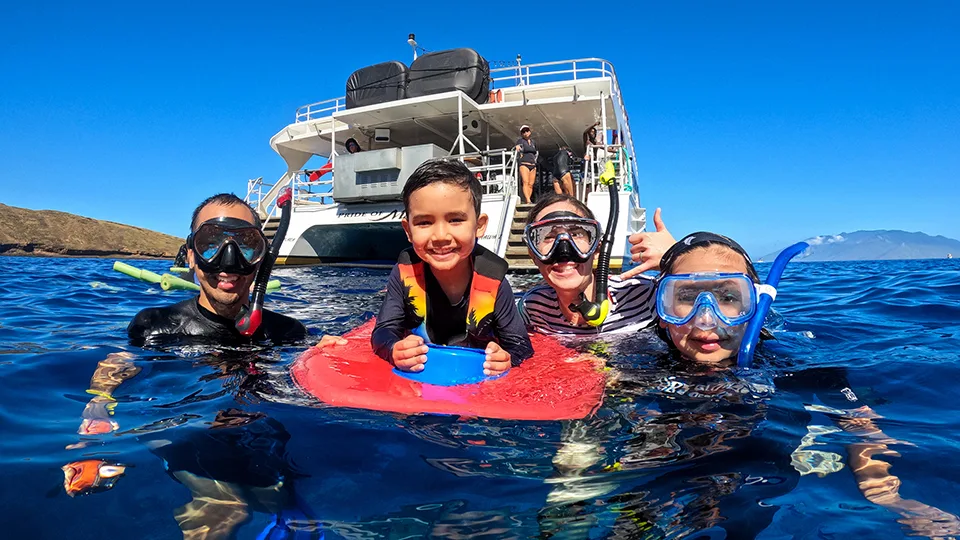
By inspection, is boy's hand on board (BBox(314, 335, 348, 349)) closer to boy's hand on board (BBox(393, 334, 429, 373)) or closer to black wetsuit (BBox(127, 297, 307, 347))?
black wetsuit (BBox(127, 297, 307, 347))

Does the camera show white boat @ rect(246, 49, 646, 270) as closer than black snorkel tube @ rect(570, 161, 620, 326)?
No

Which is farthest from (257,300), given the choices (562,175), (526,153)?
(526,153)

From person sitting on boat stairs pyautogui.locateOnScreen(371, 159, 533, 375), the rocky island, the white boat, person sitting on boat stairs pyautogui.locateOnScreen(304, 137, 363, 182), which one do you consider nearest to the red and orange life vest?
person sitting on boat stairs pyautogui.locateOnScreen(371, 159, 533, 375)

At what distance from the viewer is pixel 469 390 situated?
218 cm

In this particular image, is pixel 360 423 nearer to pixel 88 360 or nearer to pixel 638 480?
pixel 638 480

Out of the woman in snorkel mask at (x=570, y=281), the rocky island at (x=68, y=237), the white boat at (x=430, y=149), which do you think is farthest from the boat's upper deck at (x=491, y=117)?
the rocky island at (x=68, y=237)

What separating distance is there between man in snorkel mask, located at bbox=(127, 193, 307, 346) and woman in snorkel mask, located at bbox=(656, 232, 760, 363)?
219cm

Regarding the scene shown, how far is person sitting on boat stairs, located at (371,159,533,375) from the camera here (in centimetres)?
239

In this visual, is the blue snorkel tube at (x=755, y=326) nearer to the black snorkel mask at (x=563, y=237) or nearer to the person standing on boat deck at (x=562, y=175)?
A: the black snorkel mask at (x=563, y=237)

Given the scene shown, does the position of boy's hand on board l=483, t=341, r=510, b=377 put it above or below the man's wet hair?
below

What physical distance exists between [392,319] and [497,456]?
1117 millimetres

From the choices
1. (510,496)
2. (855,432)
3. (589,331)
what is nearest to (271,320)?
(589,331)

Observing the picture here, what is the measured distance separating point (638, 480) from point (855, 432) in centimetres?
95

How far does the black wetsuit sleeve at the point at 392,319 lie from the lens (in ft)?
8.61
